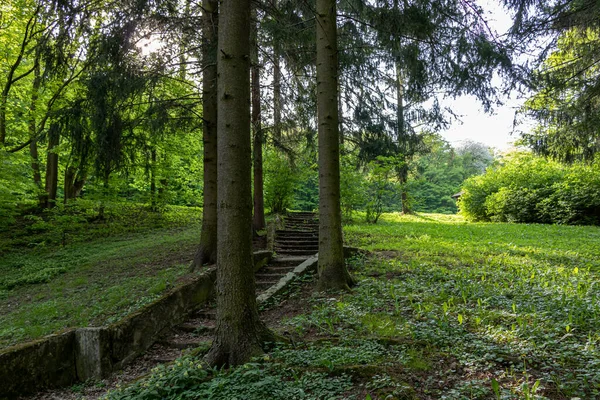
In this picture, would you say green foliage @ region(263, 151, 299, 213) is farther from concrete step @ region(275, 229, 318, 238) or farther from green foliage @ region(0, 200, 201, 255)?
concrete step @ region(275, 229, 318, 238)

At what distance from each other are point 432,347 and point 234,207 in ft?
7.38

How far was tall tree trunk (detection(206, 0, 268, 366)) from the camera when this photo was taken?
3.34 m

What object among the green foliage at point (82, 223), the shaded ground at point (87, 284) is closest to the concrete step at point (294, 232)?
the shaded ground at point (87, 284)

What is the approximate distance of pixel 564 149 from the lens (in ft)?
28.9

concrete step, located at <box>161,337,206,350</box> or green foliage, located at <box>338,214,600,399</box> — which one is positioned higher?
green foliage, located at <box>338,214,600,399</box>

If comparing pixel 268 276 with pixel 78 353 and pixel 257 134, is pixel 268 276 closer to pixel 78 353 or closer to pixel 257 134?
pixel 78 353

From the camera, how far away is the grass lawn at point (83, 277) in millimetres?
5414

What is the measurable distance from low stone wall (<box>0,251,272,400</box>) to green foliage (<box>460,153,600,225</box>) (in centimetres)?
1518

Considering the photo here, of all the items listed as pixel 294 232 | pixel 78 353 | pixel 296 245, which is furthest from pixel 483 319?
pixel 294 232

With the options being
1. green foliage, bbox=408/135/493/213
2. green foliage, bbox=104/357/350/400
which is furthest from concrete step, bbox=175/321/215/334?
green foliage, bbox=408/135/493/213

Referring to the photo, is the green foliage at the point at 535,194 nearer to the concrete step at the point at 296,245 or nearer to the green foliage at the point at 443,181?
the concrete step at the point at 296,245

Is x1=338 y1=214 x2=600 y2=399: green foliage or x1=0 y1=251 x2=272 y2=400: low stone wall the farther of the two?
x1=0 y1=251 x2=272 y2=400: low stone wall

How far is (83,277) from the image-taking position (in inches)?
324

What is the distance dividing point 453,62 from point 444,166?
42907 millimetres
